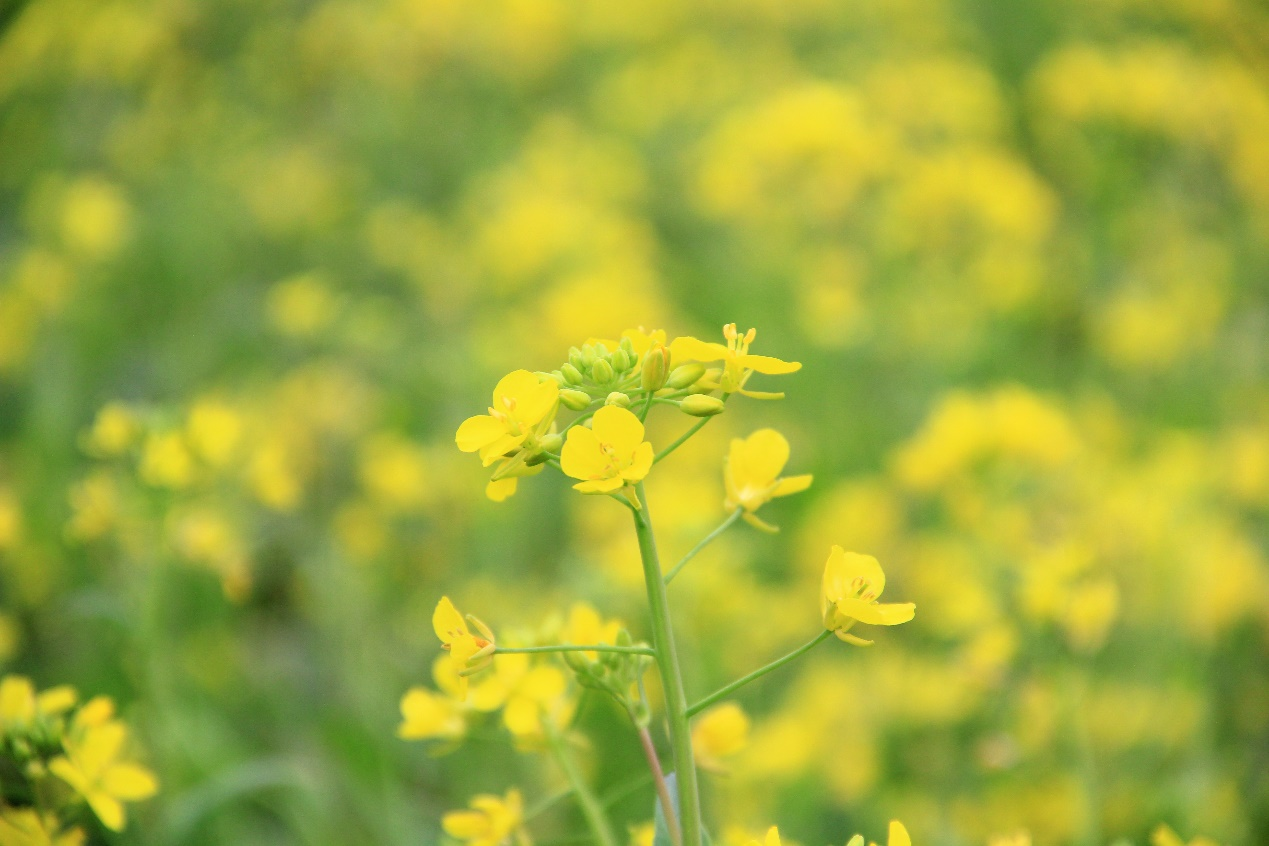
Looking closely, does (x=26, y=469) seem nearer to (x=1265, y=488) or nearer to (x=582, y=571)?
(x=582, y=571)

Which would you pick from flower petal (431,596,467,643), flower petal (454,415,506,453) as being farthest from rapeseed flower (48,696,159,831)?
flower petal (454,415,506,453)

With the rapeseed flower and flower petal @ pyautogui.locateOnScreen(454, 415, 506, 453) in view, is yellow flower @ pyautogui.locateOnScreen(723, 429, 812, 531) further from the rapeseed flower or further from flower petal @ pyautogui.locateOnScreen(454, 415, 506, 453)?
the rapeseed flower

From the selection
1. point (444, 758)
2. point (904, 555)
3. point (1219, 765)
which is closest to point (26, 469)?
point (444, 758)

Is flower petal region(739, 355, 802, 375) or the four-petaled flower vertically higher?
flower petal region(739, 355, 802, 375)

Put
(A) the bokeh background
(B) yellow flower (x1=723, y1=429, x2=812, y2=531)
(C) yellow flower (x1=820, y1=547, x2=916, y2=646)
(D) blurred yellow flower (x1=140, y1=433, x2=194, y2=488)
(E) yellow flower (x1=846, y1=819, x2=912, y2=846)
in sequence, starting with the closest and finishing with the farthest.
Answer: (E) yellow flower (x1=846, y1=819, x2=912, y2=846) → (C) yellow flower (x1=820, y1=547, x2=916, y2=646) → (B) yellow flower (x1=723, y1=429, x2=812, y2=531) → (D) blurred yellow flower (x1=140, y1=433, x2=194, y2=488) → (A) the bokeh background

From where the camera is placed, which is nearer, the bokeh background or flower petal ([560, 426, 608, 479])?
flower petal ([560, 426, 608, 479])

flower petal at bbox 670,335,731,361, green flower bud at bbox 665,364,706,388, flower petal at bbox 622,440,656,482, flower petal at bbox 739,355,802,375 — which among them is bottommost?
flower petal at bbox 622,440,656,482

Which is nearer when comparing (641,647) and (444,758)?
(641,647)
